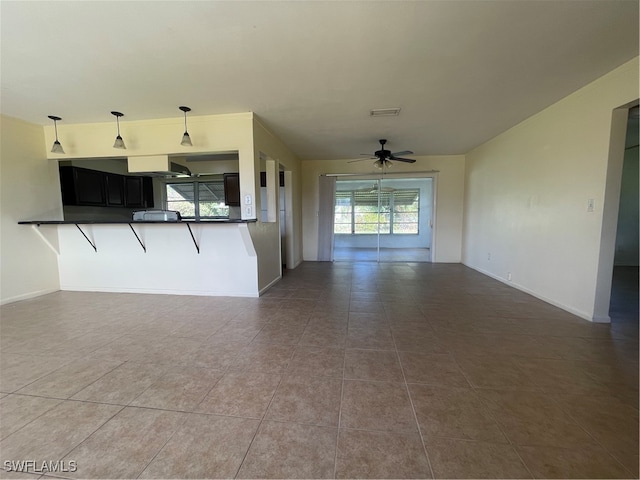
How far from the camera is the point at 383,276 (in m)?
5.07

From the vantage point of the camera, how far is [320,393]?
1.75 m

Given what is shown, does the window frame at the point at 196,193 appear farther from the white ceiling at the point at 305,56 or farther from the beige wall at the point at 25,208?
the white ceiling at the point at 305,56

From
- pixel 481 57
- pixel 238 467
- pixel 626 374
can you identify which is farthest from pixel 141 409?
pixel 481 57

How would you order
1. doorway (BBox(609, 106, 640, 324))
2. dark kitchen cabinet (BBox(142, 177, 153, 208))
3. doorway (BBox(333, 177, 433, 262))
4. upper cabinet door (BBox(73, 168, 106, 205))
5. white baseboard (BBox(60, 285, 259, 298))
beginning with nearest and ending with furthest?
white baseboard (BBox(60, 285, 259, 298)) → doorway (BBox(609, 106, 640, 324)) → upper cabinet door (BBox(73, 168, 106, 205)) → dark kitchen cabinet (BBox(142, 177, 153, 208)) → doorway (BBox(333, 177, 433, 262))

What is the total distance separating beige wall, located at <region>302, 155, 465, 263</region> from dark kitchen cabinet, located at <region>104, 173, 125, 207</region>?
4.06 m

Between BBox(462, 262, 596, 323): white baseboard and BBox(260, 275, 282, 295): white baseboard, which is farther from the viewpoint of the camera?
BBox(260, 275, 282, 295): white baseboard

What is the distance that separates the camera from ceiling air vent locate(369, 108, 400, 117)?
134 inches

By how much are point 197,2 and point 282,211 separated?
4382 mm

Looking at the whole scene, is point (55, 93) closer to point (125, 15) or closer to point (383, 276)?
point (125, 15)

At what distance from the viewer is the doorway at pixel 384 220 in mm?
7449

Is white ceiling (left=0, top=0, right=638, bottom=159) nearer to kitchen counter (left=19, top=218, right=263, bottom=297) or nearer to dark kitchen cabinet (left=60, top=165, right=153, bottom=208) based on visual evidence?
dark kitchen cabinet (left=60, top=165, right=153, bottom=208)

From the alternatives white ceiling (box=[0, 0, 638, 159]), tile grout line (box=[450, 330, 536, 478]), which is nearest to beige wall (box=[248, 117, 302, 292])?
white ceiling (box=[0, 0, 638, 159])

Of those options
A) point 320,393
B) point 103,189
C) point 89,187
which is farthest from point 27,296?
point 320,393

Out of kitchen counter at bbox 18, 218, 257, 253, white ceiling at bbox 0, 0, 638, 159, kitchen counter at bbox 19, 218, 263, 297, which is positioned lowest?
kitchen counter at bbox 19, 218, 263, 297
